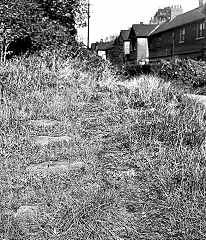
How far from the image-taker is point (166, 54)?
1404 inches

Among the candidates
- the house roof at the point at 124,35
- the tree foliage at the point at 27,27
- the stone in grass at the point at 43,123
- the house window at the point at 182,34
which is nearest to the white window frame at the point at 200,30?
the house window at the point at 182,34

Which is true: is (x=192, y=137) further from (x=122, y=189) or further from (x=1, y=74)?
(x=1, y=74)

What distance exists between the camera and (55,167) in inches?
123

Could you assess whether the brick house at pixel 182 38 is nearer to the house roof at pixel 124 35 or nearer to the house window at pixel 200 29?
the house window at pixel 200 29

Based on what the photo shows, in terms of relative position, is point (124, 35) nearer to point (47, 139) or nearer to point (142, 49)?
point (142, 49)

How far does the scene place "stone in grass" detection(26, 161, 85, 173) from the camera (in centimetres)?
307

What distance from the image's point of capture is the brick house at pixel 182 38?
29.1 m

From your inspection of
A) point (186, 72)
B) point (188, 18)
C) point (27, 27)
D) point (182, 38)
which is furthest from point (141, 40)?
point (27, 27)

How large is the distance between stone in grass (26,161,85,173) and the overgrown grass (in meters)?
0.06

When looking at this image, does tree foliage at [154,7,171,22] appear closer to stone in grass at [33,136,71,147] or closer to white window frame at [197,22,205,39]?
white window frame at [197,22,205,39]

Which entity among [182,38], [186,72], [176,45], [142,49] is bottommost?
[186,72]

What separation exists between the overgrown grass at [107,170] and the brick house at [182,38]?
22.8 meters

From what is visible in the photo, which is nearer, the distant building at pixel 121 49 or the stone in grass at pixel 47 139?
the stone in grass at pixel 47 139

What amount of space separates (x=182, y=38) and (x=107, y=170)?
3140cm
